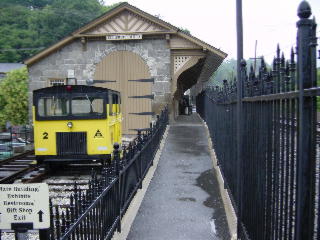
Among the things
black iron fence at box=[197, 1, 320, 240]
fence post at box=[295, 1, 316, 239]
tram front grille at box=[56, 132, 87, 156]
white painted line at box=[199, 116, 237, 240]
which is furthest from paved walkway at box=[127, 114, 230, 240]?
fence post at box=[295, 1, 316, 239]

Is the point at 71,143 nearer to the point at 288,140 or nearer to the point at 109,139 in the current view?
the point at 109,139

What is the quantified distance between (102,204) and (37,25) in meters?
76.8

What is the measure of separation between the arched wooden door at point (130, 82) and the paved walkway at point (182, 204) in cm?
856

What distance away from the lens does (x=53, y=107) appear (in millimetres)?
11234

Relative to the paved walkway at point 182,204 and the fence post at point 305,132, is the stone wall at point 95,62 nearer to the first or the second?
the paved walkway at point 182,204

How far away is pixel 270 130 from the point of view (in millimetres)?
3408

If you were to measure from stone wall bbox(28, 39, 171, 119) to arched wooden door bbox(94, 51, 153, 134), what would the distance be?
31 cm

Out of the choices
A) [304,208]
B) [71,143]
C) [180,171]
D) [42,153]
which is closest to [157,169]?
[180,171]

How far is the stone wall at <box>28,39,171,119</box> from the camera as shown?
67.9ft

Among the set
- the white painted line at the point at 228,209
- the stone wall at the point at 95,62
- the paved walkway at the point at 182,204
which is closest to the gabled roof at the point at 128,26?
the stone wall at the point at 95,62

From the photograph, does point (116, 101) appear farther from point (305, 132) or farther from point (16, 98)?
point (16, 98)

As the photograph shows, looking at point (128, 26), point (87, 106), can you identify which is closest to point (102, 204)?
point (87, 106)

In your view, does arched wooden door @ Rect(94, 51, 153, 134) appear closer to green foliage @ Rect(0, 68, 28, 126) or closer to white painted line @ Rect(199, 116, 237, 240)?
white painted line @ Rect(199, 116, 237, 240)

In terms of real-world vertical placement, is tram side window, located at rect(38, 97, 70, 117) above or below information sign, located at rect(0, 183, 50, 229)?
above
